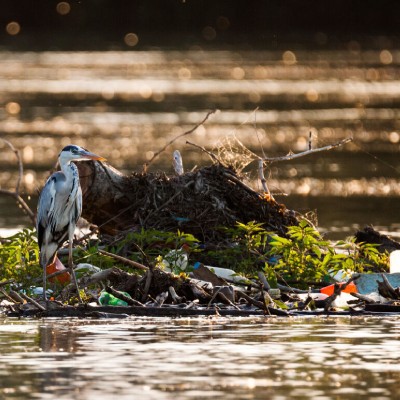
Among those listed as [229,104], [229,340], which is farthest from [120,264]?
[229,104]

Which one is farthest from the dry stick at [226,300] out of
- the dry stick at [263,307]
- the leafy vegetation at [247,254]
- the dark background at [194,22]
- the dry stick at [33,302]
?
the dark background at [194,22]

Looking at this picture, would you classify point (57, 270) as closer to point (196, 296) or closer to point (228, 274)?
point (228, 274)

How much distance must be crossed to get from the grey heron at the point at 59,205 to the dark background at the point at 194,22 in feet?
297

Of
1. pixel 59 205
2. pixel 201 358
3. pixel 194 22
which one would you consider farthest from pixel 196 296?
pixel 194 22

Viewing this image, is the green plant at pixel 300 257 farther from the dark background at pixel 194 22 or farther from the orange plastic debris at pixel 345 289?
the dark background at pixel 194 22

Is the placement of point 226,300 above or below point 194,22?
below

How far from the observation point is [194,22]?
127062 millimetres

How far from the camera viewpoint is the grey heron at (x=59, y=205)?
14.8 m

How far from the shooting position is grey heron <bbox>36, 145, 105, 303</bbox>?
14.8m

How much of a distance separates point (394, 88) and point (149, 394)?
52882mm

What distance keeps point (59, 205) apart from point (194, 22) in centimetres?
11289

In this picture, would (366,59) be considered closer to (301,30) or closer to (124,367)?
(301,30)

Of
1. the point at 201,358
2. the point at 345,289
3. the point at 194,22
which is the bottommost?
the point at 201,358

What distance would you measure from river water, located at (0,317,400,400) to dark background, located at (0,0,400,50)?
92.5m
